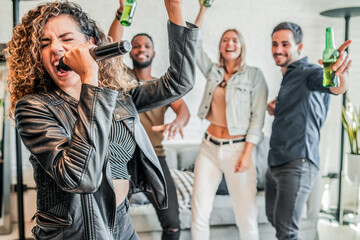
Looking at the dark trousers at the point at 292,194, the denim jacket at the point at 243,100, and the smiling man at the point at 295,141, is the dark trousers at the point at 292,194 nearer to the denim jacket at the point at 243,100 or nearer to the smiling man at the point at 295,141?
the smiling man at the point at 295,141

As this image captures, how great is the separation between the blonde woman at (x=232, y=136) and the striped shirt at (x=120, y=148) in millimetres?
1473

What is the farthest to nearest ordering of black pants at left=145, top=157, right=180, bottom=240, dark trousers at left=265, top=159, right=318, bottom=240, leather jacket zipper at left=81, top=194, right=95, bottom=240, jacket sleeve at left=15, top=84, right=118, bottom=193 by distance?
1. black pants at left=145, top=157, right=180, bottom=240
2. dark trousers at left=265, top=159, right=318, bottom=240
3. leather jacket zipper at left=81, top=194, right=95, bottom=240
4. jacket sleeve at left=15, top=84, right=118, bottom=193

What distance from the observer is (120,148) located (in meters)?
1.08

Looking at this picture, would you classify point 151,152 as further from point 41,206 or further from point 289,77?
point 289,77

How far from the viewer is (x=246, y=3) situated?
370 cm

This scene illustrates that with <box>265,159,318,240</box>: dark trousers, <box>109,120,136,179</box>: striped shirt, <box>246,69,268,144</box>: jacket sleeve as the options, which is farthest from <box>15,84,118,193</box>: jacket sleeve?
<box>246,69,268,144</box>: jacket sleeve

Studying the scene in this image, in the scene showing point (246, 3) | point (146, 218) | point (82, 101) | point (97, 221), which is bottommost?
point (146, 218)

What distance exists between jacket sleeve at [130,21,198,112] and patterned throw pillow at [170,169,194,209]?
1.85 m

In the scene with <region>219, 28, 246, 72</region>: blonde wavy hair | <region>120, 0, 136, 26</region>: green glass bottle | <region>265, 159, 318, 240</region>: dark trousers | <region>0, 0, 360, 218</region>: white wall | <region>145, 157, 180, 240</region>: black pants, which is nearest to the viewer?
<region>120, 0, 136, 26</region>: green glass bottle

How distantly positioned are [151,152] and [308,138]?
1.44m

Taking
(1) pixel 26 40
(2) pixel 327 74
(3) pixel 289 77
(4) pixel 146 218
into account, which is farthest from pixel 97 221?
(4) pixel 146 218

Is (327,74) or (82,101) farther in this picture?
(327,74)

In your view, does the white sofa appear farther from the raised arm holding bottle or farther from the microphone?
the microphone

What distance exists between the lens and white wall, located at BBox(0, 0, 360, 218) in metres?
3.38
